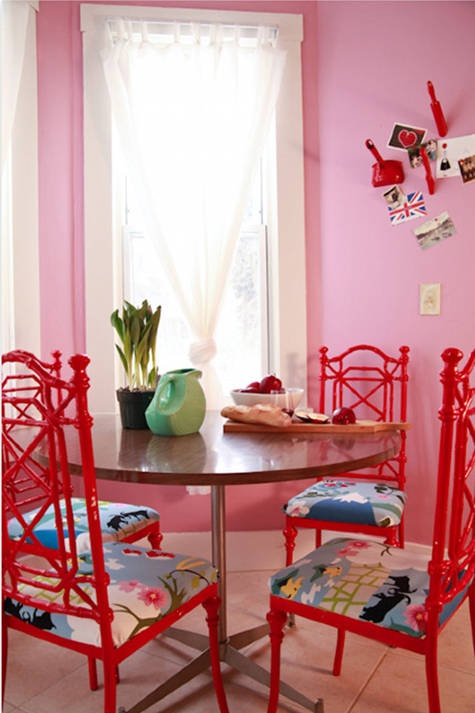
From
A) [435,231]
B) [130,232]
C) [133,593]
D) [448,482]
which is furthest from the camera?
[130,232]

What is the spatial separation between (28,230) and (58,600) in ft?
6.05

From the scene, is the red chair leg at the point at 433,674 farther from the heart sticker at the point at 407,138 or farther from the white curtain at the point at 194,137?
the heart sticker at the point at 407,138

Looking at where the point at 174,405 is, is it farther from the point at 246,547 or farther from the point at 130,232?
the point at 130,232

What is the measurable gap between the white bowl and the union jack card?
3.85ft

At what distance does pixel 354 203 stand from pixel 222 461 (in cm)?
177

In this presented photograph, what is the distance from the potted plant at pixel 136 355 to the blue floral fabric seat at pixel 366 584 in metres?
0.68

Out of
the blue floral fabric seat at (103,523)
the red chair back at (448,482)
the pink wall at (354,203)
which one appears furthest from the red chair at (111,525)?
the red chair back at (448,482)

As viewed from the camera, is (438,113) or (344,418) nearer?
(344,418)

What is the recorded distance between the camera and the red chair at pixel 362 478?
1.95m

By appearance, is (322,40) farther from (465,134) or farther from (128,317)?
(128,317)

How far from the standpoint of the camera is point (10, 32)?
2518 millimetres

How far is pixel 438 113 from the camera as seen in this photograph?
249 centimetres

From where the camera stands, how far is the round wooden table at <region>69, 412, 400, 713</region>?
1.30 meters

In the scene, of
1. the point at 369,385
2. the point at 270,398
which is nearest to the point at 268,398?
the point at 270,398
